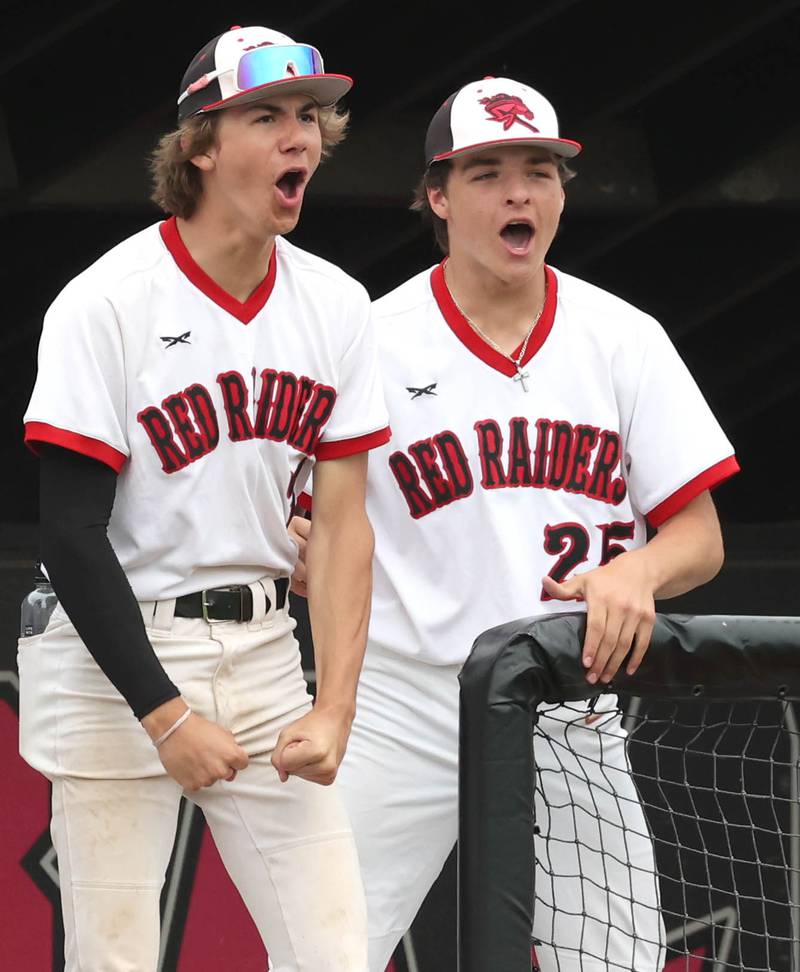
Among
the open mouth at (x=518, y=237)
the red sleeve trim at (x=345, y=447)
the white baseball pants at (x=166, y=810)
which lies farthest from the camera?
the open mouth at (x=518, y=237)

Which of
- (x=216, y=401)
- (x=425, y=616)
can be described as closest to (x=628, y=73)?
(x=425, y=616)

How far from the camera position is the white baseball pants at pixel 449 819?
120 inches

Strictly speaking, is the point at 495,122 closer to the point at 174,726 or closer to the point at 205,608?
the point at 205,608

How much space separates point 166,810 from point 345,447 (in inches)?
24.6

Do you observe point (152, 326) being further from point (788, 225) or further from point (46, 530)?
point (788, 225)

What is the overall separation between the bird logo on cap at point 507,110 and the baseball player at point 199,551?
533 mm

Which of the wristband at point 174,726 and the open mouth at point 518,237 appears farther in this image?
the open mouth at point 518,237

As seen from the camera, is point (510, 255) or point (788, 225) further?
point (788, 225)

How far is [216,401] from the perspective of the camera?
262 cm

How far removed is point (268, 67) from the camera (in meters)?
2.60

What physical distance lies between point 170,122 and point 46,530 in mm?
2009

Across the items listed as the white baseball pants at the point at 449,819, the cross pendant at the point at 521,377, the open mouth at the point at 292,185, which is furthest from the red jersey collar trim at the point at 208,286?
the white baseball pants at the point at 449,819

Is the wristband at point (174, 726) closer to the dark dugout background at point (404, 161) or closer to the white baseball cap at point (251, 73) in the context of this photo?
the white baseball cap at point (251, 73)

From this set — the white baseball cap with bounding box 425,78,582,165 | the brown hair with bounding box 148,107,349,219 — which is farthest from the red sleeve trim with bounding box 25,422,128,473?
the white baseball cap with bounding box 425,78,582,165
